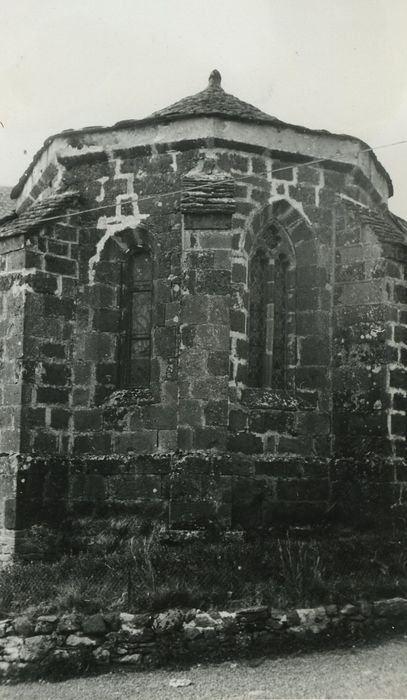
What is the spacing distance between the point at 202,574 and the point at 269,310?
406 centimetres

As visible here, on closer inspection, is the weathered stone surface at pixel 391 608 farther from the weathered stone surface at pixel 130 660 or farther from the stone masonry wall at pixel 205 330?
the weathered stone surface at pixel 130 660

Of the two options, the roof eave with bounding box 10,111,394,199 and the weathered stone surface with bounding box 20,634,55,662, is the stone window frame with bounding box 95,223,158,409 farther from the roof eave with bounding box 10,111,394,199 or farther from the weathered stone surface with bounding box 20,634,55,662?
the weathered stone surface with bounding box 20,634,55,662

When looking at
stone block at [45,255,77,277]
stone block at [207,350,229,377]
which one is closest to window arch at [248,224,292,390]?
stone block at [207,350,229,377]

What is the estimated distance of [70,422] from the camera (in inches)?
428

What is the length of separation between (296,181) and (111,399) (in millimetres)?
4066

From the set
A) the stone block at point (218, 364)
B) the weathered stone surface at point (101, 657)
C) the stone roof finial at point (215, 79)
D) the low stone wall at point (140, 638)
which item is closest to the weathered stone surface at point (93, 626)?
the low stone wall at point (140, 638)

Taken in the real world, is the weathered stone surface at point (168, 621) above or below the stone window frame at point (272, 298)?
below

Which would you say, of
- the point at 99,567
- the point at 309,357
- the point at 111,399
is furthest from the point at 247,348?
the point at 99,567

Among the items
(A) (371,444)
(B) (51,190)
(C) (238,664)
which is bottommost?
(C) (238,664)

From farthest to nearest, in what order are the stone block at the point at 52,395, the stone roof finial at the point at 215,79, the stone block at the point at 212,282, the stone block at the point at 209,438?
the stone roof finial at the point at 215,79 < the stone block at the point at 52,395 < the stone block at the point at 212,282 < the stone block at the point at 209,438

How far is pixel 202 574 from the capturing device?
8.48m

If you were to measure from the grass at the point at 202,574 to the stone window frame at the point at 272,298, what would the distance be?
7.14ft

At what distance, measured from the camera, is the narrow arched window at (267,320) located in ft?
35.9

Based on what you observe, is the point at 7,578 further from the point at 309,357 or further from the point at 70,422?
the point at 309,357
